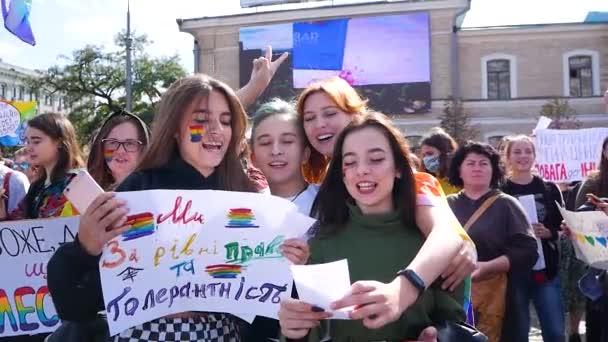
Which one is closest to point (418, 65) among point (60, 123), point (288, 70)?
point (288, 70)

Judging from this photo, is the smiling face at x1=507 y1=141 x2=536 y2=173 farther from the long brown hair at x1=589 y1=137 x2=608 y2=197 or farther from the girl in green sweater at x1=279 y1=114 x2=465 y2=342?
the girl in green sweater at x1=279 y1=114 x2=465 y2=342

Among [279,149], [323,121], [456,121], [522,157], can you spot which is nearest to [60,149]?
[279,149]

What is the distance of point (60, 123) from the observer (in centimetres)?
382

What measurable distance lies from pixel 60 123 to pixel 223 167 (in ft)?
6.42

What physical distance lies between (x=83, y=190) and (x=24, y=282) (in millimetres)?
1911

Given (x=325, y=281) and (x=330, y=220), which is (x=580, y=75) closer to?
(x=330, y=220)

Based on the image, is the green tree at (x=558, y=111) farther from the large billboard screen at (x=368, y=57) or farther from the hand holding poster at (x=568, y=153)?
the hand holding poster at (x=568, y=153)

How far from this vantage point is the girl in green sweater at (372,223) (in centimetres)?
194

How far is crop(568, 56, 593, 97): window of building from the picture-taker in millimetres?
27375

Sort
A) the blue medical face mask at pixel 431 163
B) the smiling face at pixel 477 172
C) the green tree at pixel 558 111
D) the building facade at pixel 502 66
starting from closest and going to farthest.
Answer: the smiling face at pixel 477 172, the blue medical face mask at pixel 431 163, the green tree at pixel 558 111, the building facade at pixel 502 66

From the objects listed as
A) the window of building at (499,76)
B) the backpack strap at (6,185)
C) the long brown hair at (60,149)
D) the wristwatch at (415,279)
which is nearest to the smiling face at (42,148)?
the long brown hair at (60,149)

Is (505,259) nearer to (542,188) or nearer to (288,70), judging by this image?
(542,188)

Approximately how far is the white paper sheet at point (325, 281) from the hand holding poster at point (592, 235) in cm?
249

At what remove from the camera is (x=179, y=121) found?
2141mm
